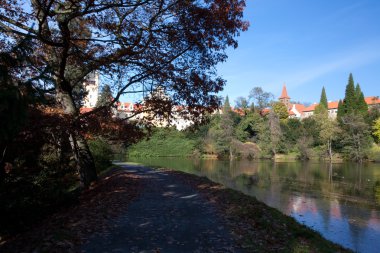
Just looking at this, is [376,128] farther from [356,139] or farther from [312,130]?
[312,130]

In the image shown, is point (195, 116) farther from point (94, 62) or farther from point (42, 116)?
point (42, 116)

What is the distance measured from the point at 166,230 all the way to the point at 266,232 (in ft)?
6.70

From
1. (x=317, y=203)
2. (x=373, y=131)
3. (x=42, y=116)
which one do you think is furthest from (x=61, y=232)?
(x=373, y=131)

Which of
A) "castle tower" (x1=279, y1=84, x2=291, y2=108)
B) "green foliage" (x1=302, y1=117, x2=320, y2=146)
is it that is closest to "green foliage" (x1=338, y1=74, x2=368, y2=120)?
"green foliage" (x1=302, y1=117, x2=320, y2=146)

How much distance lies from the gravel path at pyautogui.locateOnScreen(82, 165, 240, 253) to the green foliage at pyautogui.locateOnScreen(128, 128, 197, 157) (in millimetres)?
58007

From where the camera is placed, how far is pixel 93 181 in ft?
42.6

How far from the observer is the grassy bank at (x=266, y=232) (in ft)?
19.5

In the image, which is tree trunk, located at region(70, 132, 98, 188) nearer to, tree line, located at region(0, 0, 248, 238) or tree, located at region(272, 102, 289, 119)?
tree line, located at region(0, 0, 248, 238)

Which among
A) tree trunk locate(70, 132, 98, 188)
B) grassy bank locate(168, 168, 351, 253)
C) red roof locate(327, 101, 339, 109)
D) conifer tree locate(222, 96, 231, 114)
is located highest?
red roof locate(327, 101, 339, 109)

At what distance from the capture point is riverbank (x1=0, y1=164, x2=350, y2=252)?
565 centimetres

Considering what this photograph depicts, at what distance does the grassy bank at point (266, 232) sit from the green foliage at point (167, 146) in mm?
58533

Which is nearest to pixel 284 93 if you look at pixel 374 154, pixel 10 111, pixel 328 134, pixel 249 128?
pixel 249 128

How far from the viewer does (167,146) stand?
70.0 metres

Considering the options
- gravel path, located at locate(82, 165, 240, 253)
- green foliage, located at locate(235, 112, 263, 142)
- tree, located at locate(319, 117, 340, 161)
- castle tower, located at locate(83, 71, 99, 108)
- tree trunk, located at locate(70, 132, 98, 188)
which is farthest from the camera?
green foliage, located at locate(235, 112, 263, 142)
